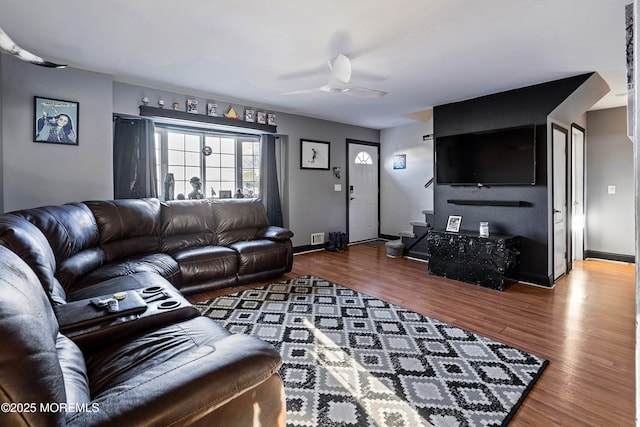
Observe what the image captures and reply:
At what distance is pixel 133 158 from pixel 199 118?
986 mm

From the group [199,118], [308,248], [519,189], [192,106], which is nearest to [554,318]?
[519,189]

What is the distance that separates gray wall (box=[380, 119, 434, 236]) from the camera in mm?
5902

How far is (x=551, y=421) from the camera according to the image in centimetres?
157

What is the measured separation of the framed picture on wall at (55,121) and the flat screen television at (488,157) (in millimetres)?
4568

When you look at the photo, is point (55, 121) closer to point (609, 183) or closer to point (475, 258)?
point (475, 258)

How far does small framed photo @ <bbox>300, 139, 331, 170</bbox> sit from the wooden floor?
5.66ft

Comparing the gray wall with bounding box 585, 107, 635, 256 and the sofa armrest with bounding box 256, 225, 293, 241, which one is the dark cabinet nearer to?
the sofa armrest with bounding box 256, 225, 293, 241

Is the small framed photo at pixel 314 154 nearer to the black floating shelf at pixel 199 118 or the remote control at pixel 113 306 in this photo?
the black floating shelf at pixel 199 118

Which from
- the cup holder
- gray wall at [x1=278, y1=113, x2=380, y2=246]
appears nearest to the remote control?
the cup holder

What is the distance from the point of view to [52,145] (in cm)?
318

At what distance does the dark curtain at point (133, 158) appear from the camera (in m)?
3.78

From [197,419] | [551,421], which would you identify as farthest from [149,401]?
[551,421]

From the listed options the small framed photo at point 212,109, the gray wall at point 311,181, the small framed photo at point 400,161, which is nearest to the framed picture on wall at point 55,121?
the small framed photo at point 212,109

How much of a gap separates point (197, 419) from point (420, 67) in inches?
136
